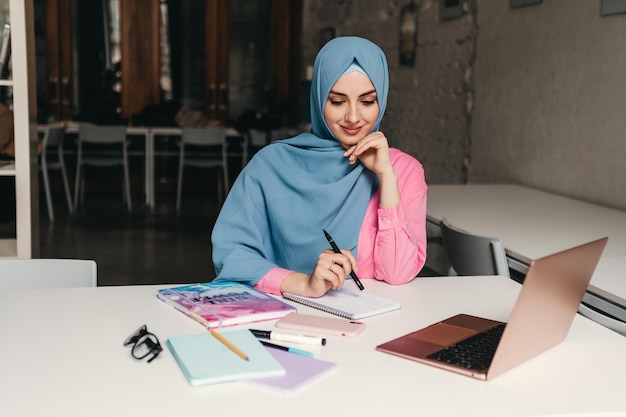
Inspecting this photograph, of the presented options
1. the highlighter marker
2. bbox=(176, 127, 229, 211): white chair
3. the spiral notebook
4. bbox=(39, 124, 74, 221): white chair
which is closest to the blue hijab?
the spiral notebook

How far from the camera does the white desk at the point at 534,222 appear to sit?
2246mm

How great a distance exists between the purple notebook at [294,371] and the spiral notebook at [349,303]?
28 cm

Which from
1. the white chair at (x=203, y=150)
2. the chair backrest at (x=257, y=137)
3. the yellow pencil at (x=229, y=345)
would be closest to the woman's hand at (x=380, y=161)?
the yellow pencil at (x=229, y=345)

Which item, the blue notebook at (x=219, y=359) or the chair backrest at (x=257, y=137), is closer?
the blue notebook at (x=219, y=359)

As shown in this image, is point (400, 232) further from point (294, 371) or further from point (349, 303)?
point (294, 371)

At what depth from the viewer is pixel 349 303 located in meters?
1.66

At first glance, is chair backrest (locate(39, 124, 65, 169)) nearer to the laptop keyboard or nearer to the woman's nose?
the woman's nose

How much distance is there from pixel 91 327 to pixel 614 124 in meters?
2.80

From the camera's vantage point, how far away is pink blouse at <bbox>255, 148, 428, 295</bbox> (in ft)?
6.11

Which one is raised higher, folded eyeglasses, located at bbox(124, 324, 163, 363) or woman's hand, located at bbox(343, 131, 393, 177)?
woman's hand, located at bbox(343, 131, 393, 177)

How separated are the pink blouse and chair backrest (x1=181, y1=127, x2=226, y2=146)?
6.12 metres

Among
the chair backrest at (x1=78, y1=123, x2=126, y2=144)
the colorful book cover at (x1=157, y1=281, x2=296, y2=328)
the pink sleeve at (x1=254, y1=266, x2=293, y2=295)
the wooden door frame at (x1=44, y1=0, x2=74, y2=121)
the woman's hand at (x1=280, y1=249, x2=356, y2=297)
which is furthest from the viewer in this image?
the wooden door frame at (x1=44, y1=0, x2=74, y2=121)

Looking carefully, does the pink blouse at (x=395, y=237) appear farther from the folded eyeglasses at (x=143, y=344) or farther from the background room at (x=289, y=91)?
the background room at (x=289, y=91)

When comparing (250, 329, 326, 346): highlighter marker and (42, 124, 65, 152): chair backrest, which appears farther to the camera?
(42, 124, 65, 152): chair backrest
